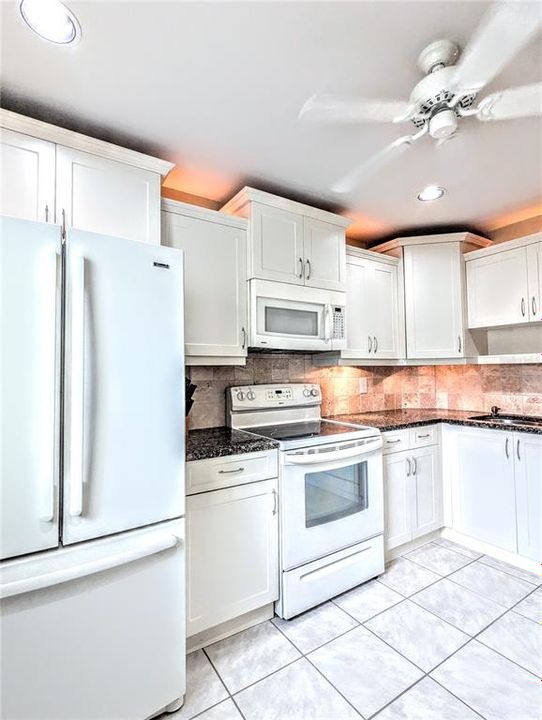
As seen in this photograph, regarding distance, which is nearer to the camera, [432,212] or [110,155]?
[110,155]

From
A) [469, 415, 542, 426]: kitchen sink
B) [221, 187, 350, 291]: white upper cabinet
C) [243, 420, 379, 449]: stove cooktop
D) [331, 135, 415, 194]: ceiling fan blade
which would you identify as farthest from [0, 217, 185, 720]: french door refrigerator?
[469, 415, 542, 426]: kitchen sink

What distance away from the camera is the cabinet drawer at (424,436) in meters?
2.66

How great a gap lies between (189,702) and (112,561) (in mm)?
778

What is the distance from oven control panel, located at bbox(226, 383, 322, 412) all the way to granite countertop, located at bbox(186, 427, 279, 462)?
0.71ft

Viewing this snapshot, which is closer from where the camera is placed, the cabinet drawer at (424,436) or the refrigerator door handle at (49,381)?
the refrigerator door handle at (49,381)

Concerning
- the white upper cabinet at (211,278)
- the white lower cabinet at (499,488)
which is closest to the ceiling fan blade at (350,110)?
the white upper cabinet at (211,278)

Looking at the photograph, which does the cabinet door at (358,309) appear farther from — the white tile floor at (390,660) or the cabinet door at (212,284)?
the white tile floor at (390,660)

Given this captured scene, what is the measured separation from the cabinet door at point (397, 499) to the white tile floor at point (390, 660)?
31cm

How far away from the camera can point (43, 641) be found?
44.2 inches

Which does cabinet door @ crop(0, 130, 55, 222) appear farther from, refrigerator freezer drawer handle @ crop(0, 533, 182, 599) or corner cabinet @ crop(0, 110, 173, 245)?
refrigerator freezer drawer handle @ crop(0, 533, 182, 599)

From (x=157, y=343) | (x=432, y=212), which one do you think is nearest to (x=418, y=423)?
(x=432, y=212)

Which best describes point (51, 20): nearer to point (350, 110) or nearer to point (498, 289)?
point (350, 110)

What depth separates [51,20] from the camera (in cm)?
125

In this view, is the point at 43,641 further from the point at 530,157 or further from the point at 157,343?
the point at 530,157
